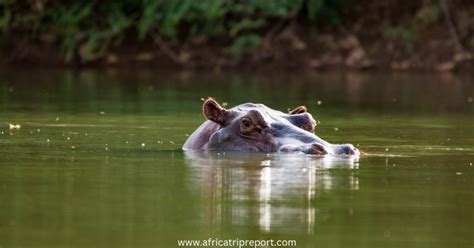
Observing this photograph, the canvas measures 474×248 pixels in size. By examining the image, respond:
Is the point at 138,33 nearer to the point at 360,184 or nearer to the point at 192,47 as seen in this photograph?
the point at 192,47

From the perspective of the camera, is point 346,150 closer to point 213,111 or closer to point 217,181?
point 213,111

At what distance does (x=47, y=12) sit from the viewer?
32.0 meters

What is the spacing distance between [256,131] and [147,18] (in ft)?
62.9

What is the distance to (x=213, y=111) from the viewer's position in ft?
39.9

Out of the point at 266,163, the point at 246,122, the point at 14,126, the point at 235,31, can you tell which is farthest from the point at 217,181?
the point at 235,31

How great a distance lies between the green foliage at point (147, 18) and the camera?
30578 millimetres

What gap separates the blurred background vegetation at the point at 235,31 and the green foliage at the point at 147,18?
0.02 m

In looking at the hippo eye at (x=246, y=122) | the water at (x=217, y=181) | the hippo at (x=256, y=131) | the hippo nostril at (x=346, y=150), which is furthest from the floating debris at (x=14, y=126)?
the hippo nostril at (x=346, y=150)

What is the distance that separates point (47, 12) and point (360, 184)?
22825 mm

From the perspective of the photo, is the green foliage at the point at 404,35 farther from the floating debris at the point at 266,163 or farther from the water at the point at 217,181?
the floating debris at the point at 266,163

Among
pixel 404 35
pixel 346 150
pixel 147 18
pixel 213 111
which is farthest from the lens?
pixel 147 18

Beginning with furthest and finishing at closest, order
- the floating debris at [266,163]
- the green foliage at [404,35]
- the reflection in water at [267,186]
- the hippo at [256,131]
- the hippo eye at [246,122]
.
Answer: the green foliage at [404,35] → the hippo eye at [246,122] → the hippo at [256,131] → the floating debris at [266,163] → the reflection in water at [267,186]

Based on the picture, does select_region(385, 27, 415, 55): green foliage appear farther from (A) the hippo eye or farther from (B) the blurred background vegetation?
(A) the hippo eye

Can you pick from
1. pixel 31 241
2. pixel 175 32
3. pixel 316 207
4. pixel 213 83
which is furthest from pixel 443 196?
pixel 175 32
